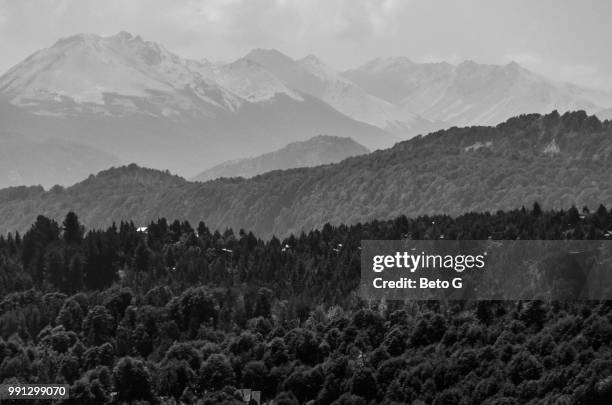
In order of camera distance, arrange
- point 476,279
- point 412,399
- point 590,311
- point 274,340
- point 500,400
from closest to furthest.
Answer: point 500,400, point 412,399, point 590,311, point 274,340, point 476,279

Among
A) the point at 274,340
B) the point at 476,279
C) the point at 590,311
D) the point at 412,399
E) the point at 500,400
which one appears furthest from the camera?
the point at 476,279

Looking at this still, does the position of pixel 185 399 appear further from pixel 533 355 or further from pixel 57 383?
pixel 533 355

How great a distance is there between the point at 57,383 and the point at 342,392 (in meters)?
30.9

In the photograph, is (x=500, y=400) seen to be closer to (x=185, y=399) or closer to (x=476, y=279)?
(x=185, y=399)

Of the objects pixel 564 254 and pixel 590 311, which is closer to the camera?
pixel 590 311

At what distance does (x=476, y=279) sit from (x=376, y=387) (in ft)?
124

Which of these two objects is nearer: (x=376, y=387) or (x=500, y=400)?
(x=500, y=400)

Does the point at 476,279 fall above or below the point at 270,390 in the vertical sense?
above

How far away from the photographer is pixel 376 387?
159 m

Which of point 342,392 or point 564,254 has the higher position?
point 564,254

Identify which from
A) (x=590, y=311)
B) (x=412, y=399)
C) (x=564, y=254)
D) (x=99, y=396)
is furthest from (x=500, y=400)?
(x=564, y=254)

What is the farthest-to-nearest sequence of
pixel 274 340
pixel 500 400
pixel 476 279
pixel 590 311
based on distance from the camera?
1. pixel 476 279
2. pixel 274 340
3. pixel 590 311
4. pixel 500 400

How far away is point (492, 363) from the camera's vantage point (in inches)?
6230

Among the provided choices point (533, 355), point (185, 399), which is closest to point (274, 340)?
point (185, 399)
